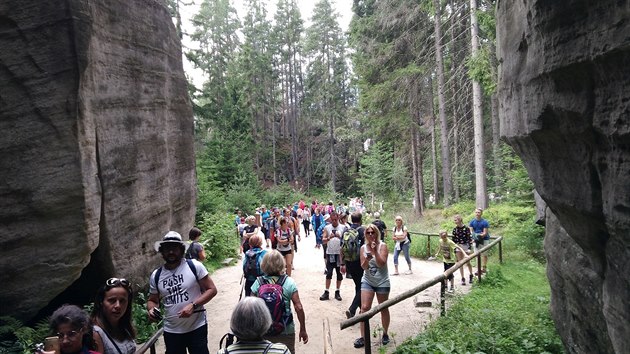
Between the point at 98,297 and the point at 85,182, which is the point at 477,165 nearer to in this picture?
the point at 85,182

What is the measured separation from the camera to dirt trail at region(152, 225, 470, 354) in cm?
726

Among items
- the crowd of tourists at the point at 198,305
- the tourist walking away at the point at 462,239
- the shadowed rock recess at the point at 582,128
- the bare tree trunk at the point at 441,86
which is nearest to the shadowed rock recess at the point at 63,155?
the crowd of tourists at the point at 198,305

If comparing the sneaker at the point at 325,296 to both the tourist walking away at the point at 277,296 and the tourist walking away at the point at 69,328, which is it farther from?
the tourist walking away at the point at 69,328

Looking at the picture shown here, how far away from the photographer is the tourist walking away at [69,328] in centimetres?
294

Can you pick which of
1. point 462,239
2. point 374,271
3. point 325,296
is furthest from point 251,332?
point 462,239

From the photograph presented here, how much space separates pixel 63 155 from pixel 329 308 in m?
5.95

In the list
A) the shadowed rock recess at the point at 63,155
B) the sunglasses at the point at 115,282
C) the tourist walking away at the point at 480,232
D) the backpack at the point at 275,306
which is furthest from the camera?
the tourist walking away at the point at 480,232

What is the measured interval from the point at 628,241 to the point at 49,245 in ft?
24.4

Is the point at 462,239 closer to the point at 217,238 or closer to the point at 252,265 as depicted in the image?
the point at 252,265

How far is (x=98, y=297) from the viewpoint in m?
3.69

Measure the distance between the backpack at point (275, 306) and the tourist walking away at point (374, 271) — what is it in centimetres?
227

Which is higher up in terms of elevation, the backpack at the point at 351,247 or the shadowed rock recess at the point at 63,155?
the shadowed rock recess at the point at 63,155

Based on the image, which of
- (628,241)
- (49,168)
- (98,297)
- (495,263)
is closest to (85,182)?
(49,168)

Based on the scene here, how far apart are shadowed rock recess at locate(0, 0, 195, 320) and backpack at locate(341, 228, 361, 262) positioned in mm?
4315
